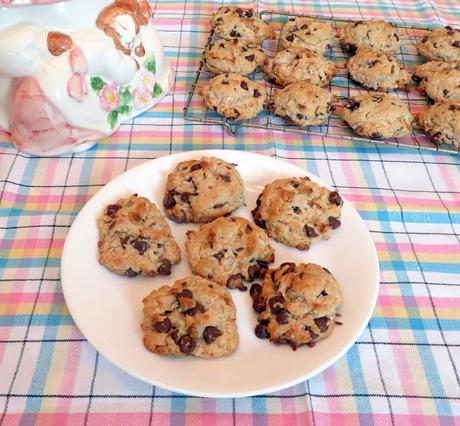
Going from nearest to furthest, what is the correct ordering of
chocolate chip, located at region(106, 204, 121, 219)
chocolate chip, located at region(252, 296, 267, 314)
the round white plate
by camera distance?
the round white plate < chocolate chip, located at region(252, 296, 267, 314) < chocolate chip, located at region(106, 204, 121, 219)

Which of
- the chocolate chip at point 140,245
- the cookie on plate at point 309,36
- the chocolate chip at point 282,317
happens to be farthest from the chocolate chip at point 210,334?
the cookie on plate at point 309,36

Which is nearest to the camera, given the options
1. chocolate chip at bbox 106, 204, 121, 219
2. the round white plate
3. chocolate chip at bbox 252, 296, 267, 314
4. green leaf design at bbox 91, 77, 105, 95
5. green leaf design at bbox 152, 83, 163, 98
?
the round white plate

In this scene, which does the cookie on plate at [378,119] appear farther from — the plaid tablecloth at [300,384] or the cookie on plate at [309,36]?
the cookie on plate at [309,36]

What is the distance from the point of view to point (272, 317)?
0.82 meters

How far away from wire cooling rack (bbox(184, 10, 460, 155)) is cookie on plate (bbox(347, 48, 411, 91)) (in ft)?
0.10

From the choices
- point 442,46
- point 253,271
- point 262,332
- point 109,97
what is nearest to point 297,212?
point 253,271

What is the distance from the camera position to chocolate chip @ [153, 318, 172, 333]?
2.53 feet

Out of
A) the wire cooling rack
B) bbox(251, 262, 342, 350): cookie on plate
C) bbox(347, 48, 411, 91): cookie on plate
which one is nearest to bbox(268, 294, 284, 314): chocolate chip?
bbox(251, 262, 342, 350): cookie on plate

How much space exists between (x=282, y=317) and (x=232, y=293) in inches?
4.8

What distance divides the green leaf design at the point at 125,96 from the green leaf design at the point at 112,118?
1.2 inches

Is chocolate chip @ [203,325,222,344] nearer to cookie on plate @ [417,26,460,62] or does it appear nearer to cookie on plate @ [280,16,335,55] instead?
cookie on plate @ [280,16,335,55]

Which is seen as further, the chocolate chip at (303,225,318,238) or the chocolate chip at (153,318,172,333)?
the chocolate chip at (303,225,318,238)

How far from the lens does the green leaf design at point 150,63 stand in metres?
1.23

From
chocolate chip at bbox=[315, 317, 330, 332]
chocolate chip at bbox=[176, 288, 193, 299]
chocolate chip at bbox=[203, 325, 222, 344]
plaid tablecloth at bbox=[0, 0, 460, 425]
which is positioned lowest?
plaid tablecloth at bbox=[0, 0, 460, 425]
